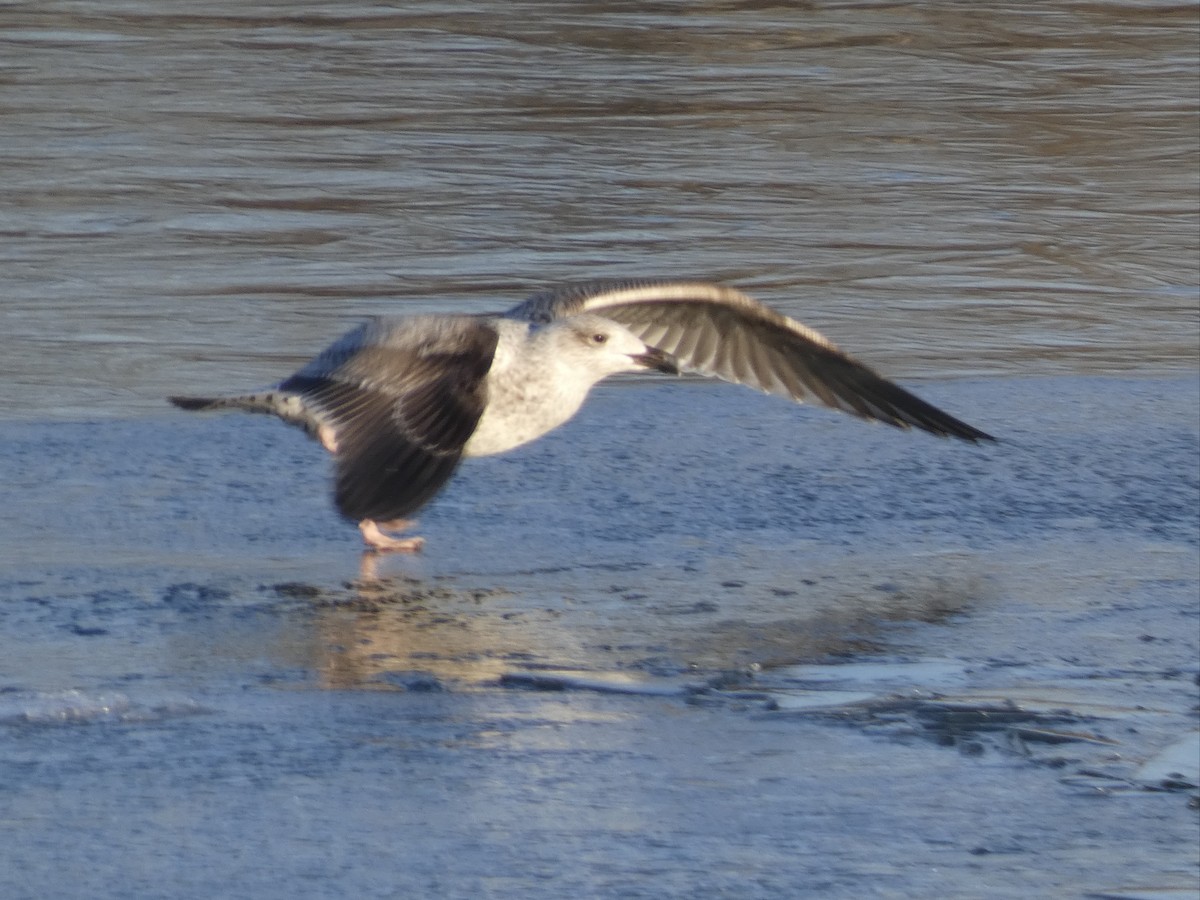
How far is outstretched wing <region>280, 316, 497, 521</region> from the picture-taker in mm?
4809

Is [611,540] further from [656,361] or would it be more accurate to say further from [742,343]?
[742,343]

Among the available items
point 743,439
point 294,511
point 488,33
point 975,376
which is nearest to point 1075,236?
point 975,376

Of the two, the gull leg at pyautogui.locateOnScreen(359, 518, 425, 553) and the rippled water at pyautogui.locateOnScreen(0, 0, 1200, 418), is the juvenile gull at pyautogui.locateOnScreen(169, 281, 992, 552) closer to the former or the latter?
Answer: the gull leg at pyautogui.locateOnScreen(359, 518, 425, 553)

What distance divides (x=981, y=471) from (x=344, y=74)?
8125 mm

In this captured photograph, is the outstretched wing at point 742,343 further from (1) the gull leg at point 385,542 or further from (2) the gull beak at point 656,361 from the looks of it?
(1) the gull leg at point 385,542

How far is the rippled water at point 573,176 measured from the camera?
26.7 feet

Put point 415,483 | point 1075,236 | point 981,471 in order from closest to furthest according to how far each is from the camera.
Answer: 1. point 415,483
2. point 981,471
3. point 1075,236

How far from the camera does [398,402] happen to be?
5047mm

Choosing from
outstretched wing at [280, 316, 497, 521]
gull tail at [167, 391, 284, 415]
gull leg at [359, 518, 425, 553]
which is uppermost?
outstretched wing at [280, 316, 497, 521]

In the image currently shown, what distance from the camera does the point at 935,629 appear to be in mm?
4871

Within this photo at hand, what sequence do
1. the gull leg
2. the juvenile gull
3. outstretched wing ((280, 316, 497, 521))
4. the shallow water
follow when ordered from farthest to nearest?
the gull leg → the juvenile gull → outstretched wing ((280, 316, 497, 521)) → the shallow water

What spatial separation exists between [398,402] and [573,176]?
230 inches

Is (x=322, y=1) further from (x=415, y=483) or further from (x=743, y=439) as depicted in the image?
(x=415, y=483)

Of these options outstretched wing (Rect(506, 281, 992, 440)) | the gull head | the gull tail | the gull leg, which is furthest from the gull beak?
the gull tail
